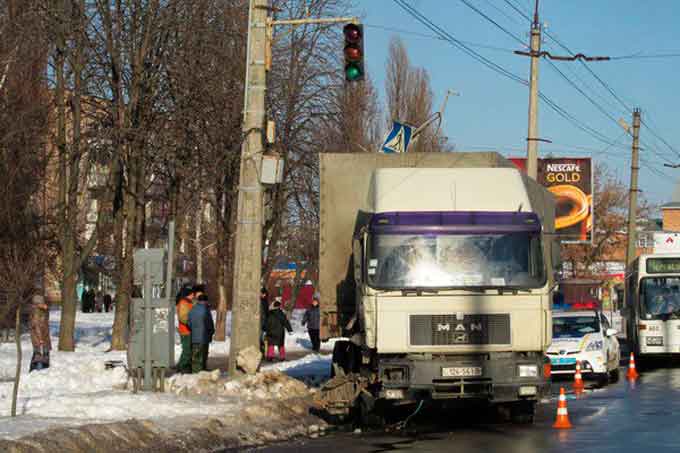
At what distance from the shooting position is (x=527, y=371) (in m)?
15.9

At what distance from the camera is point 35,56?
1077 inches

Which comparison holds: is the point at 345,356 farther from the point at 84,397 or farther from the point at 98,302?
the point at 98,302

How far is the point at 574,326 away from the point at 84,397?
1387cm

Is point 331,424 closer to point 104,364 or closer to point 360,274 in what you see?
point 360,274

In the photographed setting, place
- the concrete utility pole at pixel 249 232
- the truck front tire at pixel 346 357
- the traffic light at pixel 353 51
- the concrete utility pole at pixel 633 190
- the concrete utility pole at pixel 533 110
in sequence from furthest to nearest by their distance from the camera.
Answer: the concrete utility pole at pixel 633 190, the concrete utility pole at pixel 533 110, the concrete utility pole at pixel 249 232, the traffic light at pixel 353 51, the truck front tire at pixel 346 357

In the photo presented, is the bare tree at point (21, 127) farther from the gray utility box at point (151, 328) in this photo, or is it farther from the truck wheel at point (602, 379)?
the truck wheel at point (602, 379)

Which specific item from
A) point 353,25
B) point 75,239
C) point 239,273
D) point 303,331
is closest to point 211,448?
point 239,273

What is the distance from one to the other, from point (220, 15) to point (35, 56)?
6.35m

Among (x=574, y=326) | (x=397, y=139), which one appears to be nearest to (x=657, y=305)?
(x=574, y=326)

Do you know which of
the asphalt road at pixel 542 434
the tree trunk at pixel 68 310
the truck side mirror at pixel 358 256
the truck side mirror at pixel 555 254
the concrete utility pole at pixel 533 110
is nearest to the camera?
the asphalt road at pixel 542 434

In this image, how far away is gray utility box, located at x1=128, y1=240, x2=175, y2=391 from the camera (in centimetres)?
1838

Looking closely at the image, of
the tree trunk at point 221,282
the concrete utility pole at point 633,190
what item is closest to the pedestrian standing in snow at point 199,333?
the tree trunk at point 221,282

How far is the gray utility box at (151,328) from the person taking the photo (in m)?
18.4

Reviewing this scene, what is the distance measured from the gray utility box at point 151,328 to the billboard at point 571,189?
3482 cm
